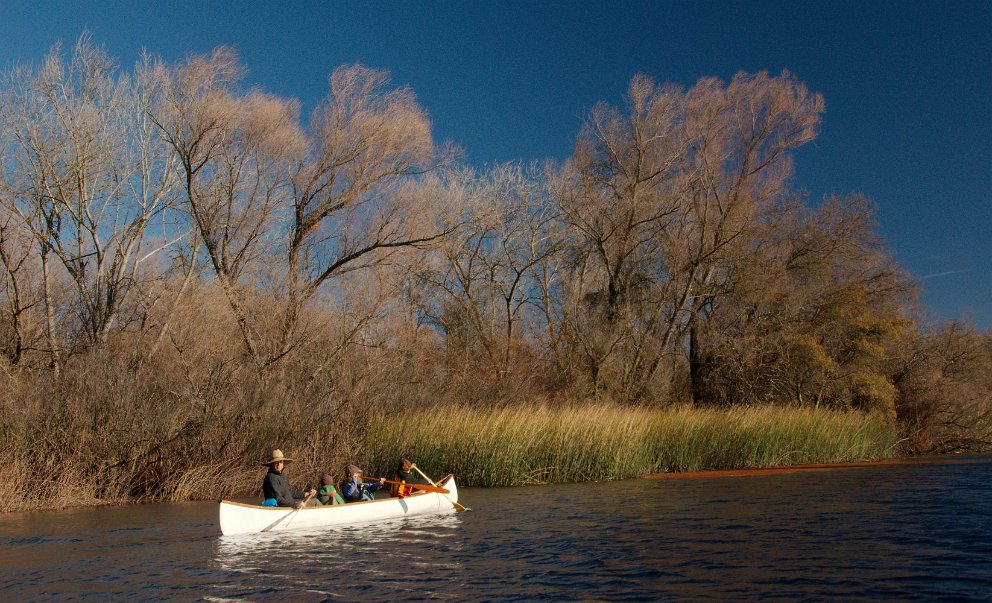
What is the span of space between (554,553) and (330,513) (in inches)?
182

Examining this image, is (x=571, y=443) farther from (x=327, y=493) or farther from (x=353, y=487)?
(x=327, y=493)

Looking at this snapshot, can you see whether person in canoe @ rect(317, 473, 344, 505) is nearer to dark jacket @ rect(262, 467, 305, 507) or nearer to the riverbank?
dark jacket @ rect(262, 467, 305, 507)

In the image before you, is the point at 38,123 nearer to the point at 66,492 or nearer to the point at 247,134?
the point at 247,134

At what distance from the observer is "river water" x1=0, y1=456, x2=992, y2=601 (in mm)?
9227

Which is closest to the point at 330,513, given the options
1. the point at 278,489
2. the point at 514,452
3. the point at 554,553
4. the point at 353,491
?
the point at 278,489

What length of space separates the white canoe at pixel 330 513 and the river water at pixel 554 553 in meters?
0.24

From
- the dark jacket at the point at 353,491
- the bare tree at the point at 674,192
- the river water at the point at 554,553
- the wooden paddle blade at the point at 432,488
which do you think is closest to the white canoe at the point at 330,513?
the wooden paddle blade at the point at 432,488

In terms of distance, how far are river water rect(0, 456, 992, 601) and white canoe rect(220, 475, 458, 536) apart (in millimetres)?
237

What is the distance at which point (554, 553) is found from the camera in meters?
11.3

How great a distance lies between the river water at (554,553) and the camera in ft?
30.3

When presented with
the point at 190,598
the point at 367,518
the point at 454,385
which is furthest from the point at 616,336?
the point at 190,598

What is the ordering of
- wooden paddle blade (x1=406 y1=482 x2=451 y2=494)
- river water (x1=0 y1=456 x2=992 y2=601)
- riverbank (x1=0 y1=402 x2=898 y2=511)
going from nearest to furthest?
river water (x1=0 y1=456 x2=992 y2=601) < wooden paddle blade (x1=406 y1=482 x2=451 y2=494) < riverbank (x1=0 y1=402 x2=898 y2=511)

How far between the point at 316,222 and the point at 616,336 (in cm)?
1333

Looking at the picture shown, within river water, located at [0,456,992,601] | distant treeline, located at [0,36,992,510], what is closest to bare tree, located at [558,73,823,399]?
distant treeline, located at [0,36,992,510]
